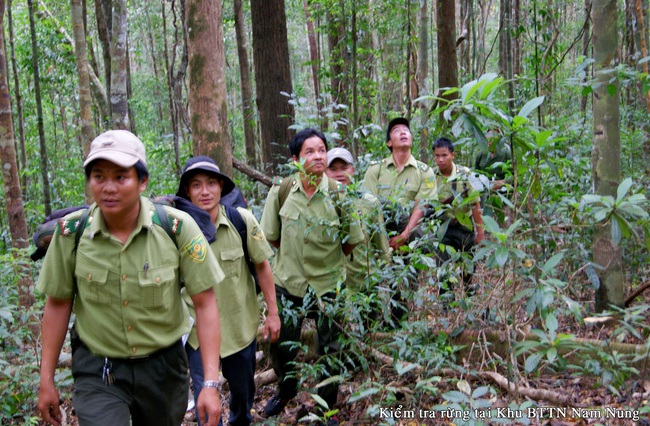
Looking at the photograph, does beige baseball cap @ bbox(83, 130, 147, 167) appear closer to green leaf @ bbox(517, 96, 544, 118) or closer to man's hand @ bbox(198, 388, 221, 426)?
man's hand @ bbox(198, 388, 221, 426)

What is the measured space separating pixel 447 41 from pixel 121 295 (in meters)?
7.72

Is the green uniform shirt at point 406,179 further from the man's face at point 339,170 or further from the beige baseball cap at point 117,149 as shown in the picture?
the beige baseball cap at point 117,149

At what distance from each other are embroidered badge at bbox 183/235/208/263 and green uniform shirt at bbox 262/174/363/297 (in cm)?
154

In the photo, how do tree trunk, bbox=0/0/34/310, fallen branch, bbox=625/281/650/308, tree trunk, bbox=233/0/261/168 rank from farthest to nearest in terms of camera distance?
1. tree trunk, bbox=233/0/261/168
2. tree trunk, bbox=0/0/34/310
3. fallen branch, bbox=625/281/650/308

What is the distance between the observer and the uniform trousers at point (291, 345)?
4.39 metres

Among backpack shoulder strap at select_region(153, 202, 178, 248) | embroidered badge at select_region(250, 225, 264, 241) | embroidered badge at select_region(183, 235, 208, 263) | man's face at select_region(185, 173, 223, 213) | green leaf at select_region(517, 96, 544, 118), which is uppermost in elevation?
green leaf at select_region(517, 96, 544, 118)

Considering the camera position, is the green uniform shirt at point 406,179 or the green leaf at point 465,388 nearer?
the green leaf at point 465,388

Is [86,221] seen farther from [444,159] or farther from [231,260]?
[444,159]

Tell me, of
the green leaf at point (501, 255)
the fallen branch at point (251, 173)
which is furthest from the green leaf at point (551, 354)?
the fallen branch at point (251, 173)

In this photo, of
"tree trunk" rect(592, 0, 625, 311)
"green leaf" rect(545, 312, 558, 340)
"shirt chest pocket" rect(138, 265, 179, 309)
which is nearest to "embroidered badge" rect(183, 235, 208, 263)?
"shirt chest pocket" rect(138, 265, 179, 309)

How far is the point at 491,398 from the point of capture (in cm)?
383

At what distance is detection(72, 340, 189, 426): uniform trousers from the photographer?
2713 millimetres

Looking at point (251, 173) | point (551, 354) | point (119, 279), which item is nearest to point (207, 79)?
point (251, 173)

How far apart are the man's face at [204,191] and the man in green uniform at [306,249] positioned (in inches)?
27.3
